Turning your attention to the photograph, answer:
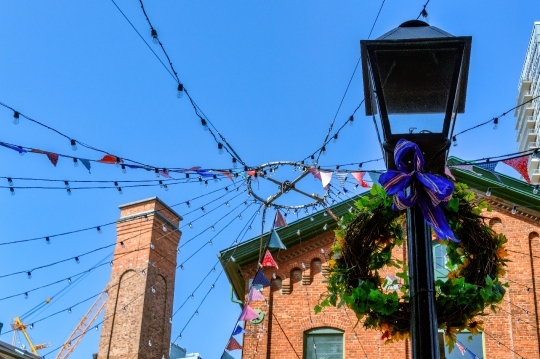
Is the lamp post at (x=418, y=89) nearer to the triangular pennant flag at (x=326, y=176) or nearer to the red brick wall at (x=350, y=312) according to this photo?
the triangular pennant flag at (x=326, y=176)

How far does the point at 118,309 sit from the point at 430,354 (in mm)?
19316

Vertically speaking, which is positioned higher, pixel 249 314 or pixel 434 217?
pixel 249 314

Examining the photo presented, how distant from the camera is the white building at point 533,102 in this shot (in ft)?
253

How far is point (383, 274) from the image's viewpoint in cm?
1582

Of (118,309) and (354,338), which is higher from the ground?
(118,309)

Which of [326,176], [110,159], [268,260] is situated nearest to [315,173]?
[326,176]

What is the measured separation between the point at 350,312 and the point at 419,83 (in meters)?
12.1

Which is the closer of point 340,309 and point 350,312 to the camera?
point 340,309

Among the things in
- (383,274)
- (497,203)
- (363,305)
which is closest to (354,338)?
(383,274)

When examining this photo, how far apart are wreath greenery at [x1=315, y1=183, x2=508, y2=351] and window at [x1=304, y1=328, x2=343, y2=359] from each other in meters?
10.0

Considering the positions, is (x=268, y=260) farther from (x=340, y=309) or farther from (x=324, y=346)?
(x=324, y=346)

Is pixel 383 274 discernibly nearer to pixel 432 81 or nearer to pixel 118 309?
pixel 118 309

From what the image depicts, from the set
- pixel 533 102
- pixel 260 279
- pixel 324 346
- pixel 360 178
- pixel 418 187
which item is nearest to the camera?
pixel 418 187

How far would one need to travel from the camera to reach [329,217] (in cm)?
1719
